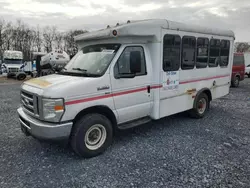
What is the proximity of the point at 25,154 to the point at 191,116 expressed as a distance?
15.7 ft

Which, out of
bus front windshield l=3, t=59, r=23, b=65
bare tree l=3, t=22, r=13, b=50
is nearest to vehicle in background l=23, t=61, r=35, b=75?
bus front windshield l=3, t=59, r=23, b=65

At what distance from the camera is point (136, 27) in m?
4.09

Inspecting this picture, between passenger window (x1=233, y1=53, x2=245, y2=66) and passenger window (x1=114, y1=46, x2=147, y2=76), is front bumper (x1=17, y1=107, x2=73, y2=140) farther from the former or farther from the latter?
passenger window (x1=233, y1=53, x2=245, y2=66)

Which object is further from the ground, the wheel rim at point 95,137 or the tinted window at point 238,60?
the tinted window at point 238,60

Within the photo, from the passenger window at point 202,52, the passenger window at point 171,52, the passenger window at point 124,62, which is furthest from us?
the passenger window at point 202,52

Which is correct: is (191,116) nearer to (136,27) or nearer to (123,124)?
(123,124)

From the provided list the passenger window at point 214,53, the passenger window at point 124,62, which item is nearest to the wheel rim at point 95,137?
the passenger window at point 124,62

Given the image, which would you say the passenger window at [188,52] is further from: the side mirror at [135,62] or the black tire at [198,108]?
the side mirror at [135,62]

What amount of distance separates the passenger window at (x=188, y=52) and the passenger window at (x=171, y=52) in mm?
217

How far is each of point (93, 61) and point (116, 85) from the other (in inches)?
29.7

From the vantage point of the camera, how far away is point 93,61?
4.15m

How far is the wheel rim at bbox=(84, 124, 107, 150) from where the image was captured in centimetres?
384

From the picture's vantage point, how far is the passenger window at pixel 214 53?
600cm

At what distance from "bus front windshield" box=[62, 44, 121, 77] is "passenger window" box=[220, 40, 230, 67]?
4.14 metres
